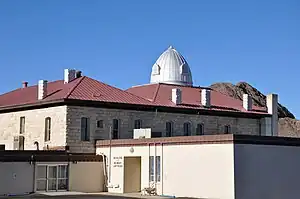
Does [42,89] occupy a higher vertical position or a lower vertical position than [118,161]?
higher

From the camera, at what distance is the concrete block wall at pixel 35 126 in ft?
115

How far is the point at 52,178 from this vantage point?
3225 cm

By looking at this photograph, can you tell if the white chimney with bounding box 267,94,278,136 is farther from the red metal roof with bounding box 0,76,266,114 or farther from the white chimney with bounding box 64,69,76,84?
the white chimney with bounding box 64,69,76,84

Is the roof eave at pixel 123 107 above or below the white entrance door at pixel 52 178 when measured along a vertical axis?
above

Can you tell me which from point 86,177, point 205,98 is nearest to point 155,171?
point 86,177

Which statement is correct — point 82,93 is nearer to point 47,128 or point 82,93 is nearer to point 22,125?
point 47,128

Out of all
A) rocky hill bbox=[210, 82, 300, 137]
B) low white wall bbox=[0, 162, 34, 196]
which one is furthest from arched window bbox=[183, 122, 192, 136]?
rocky hill bbox=[210, 82, 300, 137]

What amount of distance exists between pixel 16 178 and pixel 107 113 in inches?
334

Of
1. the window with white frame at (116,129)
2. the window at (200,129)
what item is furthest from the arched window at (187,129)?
the window with white frame at (116,129)

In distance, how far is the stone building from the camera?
1393 inches

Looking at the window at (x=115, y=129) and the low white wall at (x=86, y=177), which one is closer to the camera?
the low white wall at (x=86, y=177)

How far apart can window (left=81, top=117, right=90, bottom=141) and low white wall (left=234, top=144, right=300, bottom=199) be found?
12.1 m

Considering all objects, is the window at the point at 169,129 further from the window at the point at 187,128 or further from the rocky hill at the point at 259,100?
the rocky hill at the point at 259,100

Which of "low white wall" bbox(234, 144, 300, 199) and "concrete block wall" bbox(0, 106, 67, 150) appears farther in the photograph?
"concrete block wall" bbox(0, 106, 67, 150)
